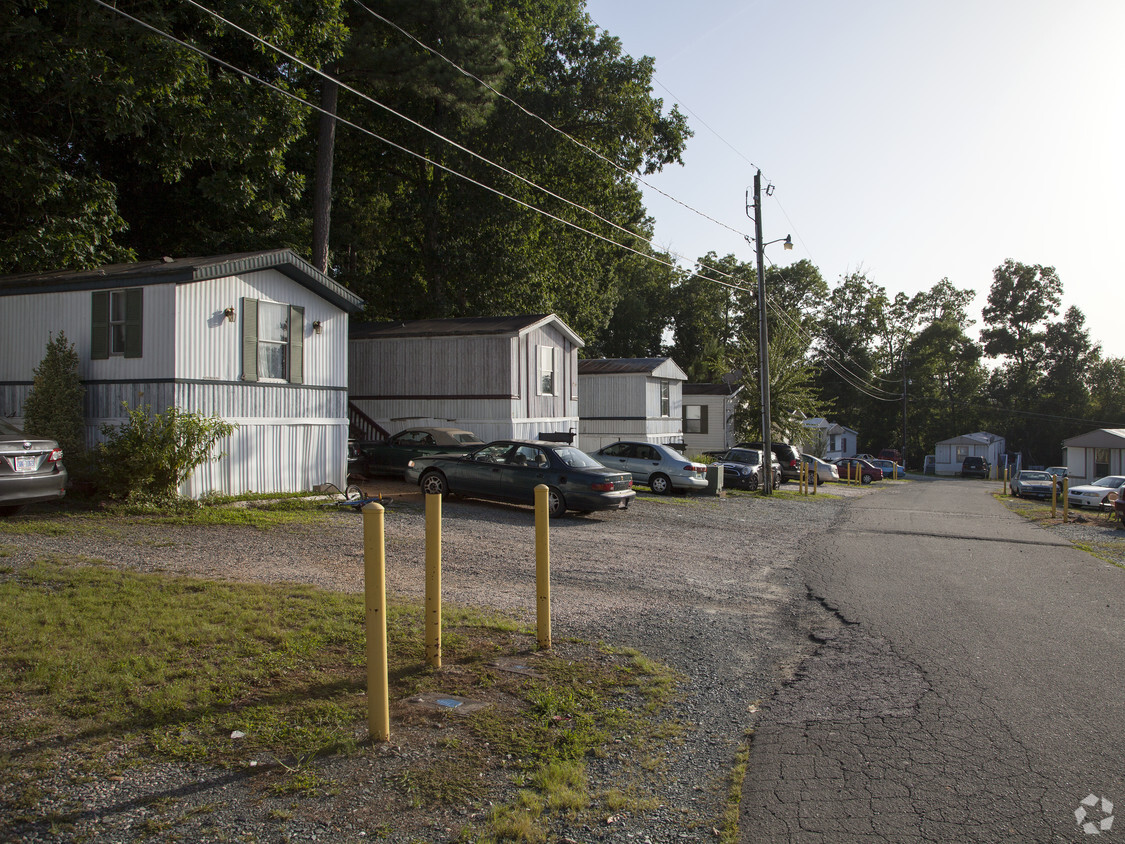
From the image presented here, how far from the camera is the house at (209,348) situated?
1451 cm

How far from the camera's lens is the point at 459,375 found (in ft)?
78.4

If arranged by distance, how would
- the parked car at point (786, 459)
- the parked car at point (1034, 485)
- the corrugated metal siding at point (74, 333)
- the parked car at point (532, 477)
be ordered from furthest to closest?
the parked car at point (786, 459) → the parked car at point (1034, 485) → the parked car at point (532, 477) → the corrugated metal siding at point (74, 333)

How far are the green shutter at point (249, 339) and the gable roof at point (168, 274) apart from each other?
623mm

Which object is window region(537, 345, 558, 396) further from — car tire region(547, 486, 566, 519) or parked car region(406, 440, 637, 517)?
car tire region(547, 486, 566, 519)

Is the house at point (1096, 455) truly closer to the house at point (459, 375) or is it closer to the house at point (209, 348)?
the house at point (459, 375)

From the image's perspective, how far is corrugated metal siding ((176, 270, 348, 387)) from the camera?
14625 mm

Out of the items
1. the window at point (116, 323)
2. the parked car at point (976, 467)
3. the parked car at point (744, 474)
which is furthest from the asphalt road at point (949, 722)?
the parked car at point (976, 467)

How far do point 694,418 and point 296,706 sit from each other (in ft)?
120

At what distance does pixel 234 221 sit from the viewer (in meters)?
26.8

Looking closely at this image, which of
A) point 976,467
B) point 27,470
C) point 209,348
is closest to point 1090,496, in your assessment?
point 209,348

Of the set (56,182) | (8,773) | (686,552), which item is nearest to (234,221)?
(56,182)

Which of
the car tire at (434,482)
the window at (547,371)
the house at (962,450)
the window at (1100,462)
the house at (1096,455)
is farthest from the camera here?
the house at (962,450)

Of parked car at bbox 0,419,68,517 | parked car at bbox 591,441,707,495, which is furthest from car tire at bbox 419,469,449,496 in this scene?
parked car at bbox 591,441,707,495

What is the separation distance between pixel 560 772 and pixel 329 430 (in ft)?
47.0
